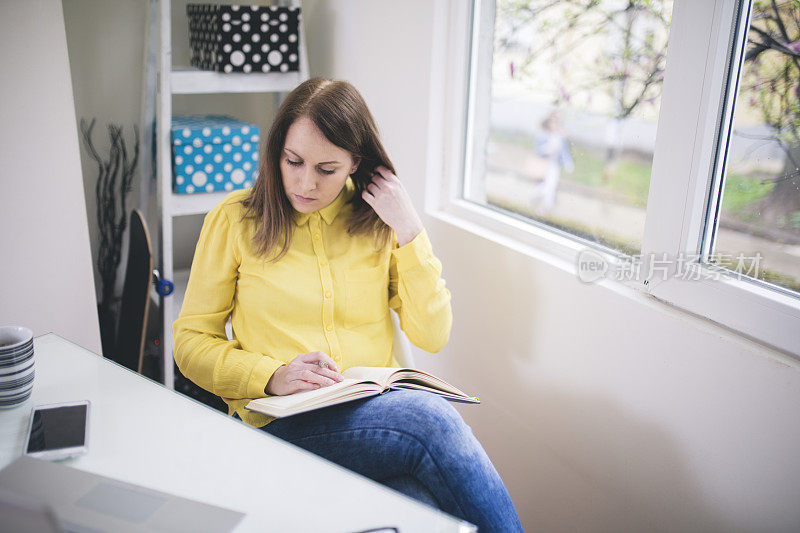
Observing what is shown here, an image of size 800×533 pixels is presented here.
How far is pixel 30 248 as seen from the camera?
5.57 ft

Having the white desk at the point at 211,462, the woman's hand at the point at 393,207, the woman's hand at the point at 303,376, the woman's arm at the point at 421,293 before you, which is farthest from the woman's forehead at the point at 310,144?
the white desk at the point at 211,462

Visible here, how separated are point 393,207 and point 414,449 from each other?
521mm

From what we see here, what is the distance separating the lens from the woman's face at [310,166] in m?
1.29

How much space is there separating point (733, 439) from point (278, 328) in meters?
0.88

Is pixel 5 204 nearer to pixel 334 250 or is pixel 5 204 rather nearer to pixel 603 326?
pixel 334 250

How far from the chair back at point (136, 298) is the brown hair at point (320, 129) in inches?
24.0

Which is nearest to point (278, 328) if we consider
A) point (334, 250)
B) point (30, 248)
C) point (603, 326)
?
point (334, 250)

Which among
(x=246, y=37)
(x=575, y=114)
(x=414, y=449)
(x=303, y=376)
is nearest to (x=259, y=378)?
(x=303, y=376)

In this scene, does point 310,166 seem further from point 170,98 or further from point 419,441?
point 170,98

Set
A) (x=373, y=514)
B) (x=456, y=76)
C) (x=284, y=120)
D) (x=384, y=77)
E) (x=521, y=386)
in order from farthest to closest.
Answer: (x=384, y=77)
(x=456, y=76)
(x=521, y=386)
(x=284, y=120)
(x=373, y=514)

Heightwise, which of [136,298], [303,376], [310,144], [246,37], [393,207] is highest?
[246,37]

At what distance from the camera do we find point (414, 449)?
45.0 inches

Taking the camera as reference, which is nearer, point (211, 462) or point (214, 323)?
point (211, 462)

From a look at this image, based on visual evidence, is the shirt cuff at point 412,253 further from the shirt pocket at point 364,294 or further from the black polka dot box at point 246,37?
the black polka dot box at point 246,37
